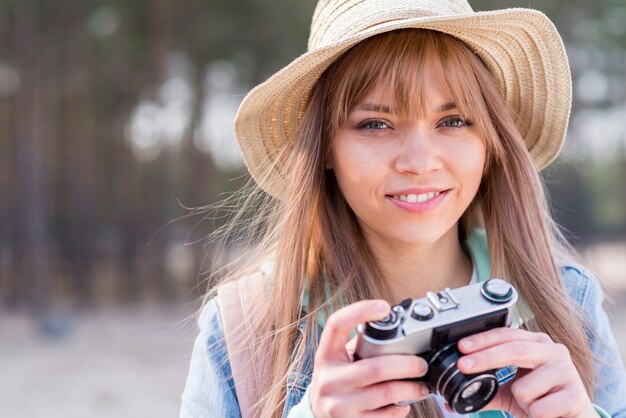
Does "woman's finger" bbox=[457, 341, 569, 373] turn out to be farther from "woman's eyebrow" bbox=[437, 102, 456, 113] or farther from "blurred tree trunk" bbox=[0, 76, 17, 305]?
"blurred tree trunk" bbox=[0, 76, 17, 305]

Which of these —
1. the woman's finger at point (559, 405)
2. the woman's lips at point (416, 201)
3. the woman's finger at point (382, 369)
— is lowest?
the woman's finger at point (559, 405)

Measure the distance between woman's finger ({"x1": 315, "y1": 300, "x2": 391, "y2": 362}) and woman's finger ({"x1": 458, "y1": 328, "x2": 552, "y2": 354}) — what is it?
150 mm

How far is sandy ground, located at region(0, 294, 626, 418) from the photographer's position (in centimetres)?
705

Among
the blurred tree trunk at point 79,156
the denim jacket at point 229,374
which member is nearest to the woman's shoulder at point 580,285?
the denim jacket at point 229,374

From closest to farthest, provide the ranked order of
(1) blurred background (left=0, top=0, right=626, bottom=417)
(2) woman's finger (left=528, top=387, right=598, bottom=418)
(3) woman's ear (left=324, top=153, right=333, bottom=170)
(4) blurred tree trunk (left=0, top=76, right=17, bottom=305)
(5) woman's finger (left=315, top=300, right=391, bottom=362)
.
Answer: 1. (5) woman's finger (left=315, top=300, right=391, bottom=362)
2. (2) woman's finger (left=528, top=387, right=598, bottom=418)
3. (3) woman's ear (left=324, top=153, right=333, bottom=170)
4. (1) blurred background (left=0, top=0, right=626, bottom=417)
5. (4) blurred tree trunk (left=0, top=76, right=17, bottom=305)

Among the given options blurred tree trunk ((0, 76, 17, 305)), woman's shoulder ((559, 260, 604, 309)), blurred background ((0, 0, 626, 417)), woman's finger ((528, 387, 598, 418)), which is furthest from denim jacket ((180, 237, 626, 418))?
blurred tree trunk ((0, 76, 17, 305))

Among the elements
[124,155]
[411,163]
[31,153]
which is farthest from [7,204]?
[411,163]

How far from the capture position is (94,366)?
8.88m

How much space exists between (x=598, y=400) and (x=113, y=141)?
20524mm

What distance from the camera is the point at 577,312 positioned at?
69.1 inches

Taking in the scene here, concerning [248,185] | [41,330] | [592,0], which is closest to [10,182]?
[41,330]

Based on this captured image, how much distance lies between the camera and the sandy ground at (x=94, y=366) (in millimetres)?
7047

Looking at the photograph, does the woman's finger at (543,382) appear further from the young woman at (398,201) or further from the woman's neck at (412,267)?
the woman's neck at (412,267)

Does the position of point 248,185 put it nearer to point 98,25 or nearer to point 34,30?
point 34,30
